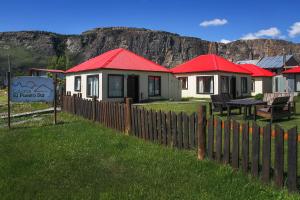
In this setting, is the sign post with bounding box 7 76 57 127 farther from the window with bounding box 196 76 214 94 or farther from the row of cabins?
the window with bounding box 196 76 214 94

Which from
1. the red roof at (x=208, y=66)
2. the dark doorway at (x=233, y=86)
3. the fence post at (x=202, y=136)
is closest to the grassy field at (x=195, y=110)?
the fence post at (x=202, y=136)

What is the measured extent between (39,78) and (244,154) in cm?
960

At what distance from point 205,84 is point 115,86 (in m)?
10.5

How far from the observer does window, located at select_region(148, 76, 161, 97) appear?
2858 centimetres

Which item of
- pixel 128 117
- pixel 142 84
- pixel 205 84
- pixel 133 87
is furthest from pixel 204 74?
pixel 128 117

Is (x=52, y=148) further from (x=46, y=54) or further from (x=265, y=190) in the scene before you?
(x=46, y=54)

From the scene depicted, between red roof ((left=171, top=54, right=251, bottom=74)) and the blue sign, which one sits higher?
red roof ((left=171, top=54, right=251, bottom=74))

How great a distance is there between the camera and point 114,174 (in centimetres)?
611

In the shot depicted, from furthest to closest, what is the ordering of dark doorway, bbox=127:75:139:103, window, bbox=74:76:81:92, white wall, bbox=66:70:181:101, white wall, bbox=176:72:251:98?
white wall, bbox=176:72:251:98
window, bbox=74:76:81:92
dark doorway, bbox=127:75:139:103
white wall, bbox=66:70:181:101

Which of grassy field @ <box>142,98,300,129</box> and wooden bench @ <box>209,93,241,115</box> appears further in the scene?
wooden bench @ <box>209,93,241,115</box>

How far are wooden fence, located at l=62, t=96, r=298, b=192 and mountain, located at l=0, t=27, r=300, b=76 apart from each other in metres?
96.9

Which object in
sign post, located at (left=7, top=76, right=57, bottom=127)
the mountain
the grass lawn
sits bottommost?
the grass lawn

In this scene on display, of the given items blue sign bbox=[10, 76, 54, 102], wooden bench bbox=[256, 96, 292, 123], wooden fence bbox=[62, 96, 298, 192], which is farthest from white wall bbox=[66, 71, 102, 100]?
wooden bench bbox=[256, 96, 292, 123]

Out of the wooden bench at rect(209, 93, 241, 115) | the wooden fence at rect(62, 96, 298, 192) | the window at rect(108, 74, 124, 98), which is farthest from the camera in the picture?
the window at rect(108, 74, 124, 98)
